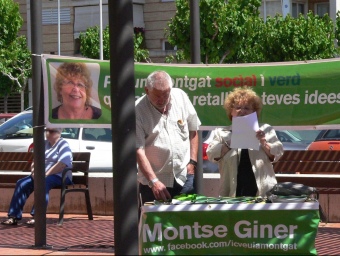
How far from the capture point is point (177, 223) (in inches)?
267

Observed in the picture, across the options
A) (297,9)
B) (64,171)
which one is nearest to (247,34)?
(297,9)

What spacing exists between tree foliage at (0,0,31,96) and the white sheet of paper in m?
38.8

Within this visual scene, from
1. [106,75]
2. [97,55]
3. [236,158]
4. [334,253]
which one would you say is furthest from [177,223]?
[97,55]

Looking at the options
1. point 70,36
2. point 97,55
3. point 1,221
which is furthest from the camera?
point 70,36

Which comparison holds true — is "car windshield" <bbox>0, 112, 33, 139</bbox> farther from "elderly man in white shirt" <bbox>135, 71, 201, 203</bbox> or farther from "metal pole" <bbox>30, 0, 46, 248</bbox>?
"elderly man in white shirt" <bbox>135, 71, 201, 203</bbox>

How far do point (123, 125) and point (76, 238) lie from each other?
472 centimetres

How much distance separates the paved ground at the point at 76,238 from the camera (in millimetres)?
9516

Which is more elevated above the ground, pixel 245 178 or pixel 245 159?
pixel 245 159

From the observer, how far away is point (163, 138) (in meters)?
7.88

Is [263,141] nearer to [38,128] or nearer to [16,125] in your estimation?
[38,128]

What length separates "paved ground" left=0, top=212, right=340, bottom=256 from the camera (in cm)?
952

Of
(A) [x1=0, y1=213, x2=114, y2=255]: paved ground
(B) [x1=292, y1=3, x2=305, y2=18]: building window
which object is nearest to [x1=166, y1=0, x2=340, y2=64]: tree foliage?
(B) [x1=292, y1=3, x2=305, y2=18]: building window

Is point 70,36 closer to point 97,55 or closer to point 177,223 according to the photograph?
point 97,55

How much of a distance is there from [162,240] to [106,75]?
3936mm
